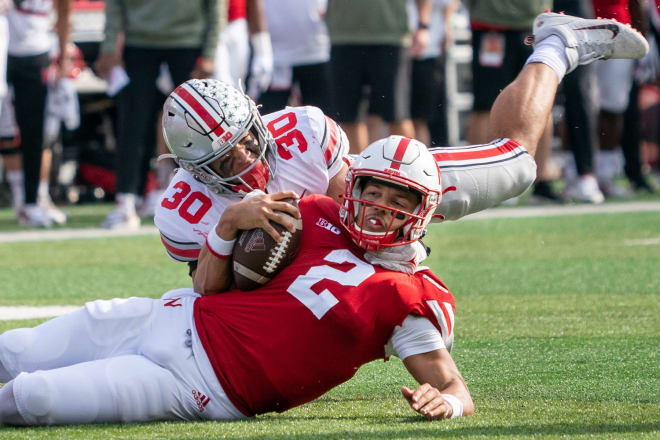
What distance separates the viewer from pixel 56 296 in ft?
17.4

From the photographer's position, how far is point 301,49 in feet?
27.6

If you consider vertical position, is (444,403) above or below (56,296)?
above

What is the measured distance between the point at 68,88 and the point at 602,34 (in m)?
5.37

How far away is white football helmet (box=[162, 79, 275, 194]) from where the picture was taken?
3471mm

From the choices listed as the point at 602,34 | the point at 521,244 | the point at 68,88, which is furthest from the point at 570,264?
the point at 68,88

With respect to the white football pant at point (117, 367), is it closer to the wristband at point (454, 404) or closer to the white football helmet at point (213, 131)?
the white football helmet at point (213, 131)

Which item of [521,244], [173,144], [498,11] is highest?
[173,144]

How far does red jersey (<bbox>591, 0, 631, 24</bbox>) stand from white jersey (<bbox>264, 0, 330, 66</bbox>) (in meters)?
3.87

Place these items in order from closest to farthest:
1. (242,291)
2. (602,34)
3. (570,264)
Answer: (242,291), (602,34), (570,264)

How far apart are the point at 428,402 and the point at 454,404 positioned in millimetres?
79

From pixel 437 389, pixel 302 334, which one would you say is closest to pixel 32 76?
pixel 302 334

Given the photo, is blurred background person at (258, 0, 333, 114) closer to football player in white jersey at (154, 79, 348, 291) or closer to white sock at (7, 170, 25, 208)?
white sock at (7, 170, 25, 208)

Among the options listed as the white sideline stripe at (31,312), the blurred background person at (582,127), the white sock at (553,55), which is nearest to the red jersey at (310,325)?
the white sock at (553,55)

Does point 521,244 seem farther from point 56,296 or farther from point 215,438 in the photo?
point 215,438
